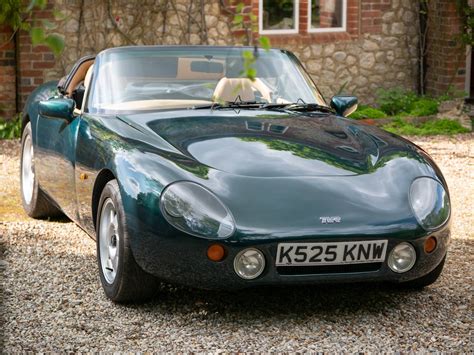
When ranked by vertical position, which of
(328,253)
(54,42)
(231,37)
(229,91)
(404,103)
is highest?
(54,42)

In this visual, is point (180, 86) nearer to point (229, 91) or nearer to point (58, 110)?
point (229, 91)

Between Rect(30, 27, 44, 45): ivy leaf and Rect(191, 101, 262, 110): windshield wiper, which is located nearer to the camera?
Rect(30, 27, 44, 45): ivy leaf

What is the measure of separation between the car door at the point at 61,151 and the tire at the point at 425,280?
216 centimetres

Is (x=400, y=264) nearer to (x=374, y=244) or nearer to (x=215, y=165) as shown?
(x=374, y=244)

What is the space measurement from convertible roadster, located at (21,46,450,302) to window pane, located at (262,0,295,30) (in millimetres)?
8133

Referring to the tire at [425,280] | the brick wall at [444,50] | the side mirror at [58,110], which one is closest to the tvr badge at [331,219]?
the tire at [425,280]

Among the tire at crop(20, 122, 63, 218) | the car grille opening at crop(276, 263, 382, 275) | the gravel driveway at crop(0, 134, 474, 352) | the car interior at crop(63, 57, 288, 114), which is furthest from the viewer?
the tire at crop(20, 122, 63, 218)

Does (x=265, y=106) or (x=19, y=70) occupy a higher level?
(x=265, y=106)

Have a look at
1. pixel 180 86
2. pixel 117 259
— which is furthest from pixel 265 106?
pixel 117 259

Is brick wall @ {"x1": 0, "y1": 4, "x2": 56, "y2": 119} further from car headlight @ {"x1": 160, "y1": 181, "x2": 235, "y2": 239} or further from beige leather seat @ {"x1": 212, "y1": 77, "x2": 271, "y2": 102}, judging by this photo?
car headlight @ {"x1": 160, "y1": 181, "x2": 235, "y2": 239}

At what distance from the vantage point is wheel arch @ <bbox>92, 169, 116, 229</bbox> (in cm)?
562

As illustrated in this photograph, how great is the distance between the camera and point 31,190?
320 inches

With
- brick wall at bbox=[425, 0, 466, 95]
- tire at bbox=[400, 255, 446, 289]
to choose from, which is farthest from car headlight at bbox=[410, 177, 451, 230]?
brick wall at bbox=[425, 0, 466, 95]

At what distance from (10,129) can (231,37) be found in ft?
11.1
